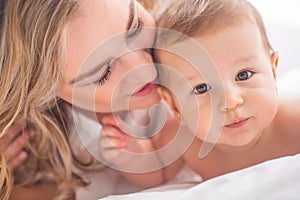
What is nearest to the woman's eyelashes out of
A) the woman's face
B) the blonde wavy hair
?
the woman's face

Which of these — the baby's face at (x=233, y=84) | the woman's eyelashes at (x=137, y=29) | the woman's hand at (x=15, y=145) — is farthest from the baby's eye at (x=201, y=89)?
the woman's hand at (x=15, y=145)

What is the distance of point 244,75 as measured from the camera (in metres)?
0.93

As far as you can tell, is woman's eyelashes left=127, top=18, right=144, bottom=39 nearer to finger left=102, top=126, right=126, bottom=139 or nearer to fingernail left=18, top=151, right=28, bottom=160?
finger left=102, top=126, right=126, bottom=139

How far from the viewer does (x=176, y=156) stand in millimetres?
1100

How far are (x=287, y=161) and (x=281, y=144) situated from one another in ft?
0.62

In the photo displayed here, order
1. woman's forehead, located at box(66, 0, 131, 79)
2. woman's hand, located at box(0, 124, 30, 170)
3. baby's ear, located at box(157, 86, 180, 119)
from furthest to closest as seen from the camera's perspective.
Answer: woman's hand, located at box(0, 124, 30, 170)
baby's ear, located at box(157, 86, 180, 119)
woman's forehead, located at box(66, 0, 131, 79)

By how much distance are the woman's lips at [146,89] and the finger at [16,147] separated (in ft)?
0.98

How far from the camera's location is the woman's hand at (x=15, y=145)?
1134 mm

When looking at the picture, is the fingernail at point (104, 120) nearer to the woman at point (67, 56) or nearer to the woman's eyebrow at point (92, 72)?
the woman at point (67, 56)

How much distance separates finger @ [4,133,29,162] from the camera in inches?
44.8

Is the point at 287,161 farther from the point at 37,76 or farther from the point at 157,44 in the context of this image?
the point at 37,76

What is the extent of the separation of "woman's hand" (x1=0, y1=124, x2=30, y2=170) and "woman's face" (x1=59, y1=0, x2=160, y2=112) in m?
0.19

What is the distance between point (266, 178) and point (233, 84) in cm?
20

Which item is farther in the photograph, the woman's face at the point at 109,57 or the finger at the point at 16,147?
the finger at the point at 16,147
